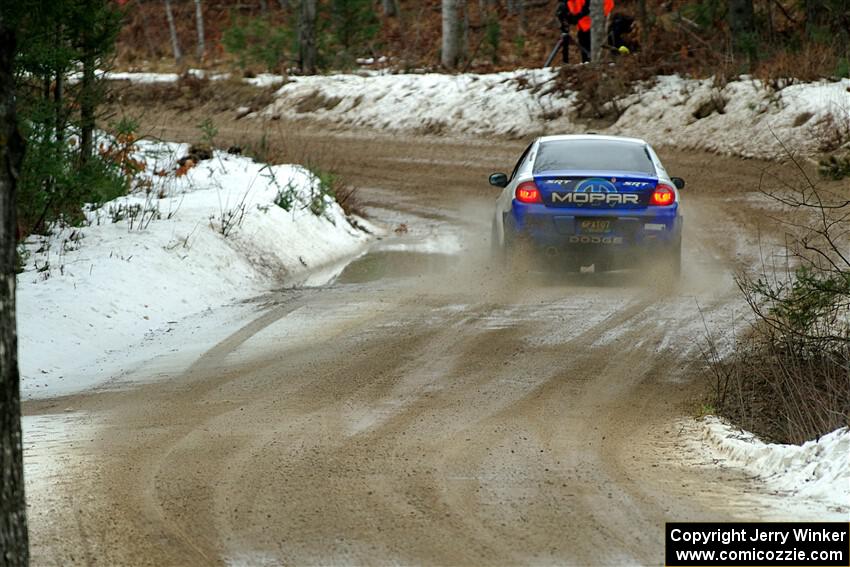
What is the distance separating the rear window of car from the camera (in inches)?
513

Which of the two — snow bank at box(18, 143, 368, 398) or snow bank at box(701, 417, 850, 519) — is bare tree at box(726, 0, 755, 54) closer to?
snow bank at box(18, 143, 368, 398)

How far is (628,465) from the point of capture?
6.51 meters

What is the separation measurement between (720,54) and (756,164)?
17.9 ft

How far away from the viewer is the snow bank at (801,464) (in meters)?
5.69

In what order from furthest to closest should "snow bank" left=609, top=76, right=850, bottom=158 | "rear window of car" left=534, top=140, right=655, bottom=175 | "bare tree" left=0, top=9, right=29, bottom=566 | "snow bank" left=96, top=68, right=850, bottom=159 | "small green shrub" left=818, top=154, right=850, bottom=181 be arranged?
"snow bank" left=96, top=68, right=850, bottom=159 < "snow bank" left=609, top=76, right=850, bottom=158 < "rear window of car" left=534, top=140, right=655, bottom=175 < "small green shrub" left=818, top=154, right=850, bottom=181 < "bare tree" left=0, top=9, right=29, bottom=566

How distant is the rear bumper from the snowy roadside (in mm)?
5666

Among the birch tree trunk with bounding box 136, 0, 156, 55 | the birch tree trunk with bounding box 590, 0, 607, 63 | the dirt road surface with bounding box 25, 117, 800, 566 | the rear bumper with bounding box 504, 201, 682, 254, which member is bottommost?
the dirt road surface with bounding box 25, 117, 800, 566

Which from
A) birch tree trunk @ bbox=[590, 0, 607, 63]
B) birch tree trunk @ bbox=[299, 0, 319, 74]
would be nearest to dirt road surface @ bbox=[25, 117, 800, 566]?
birch tree trunk @ bbox=[590, 0, 607, 63]

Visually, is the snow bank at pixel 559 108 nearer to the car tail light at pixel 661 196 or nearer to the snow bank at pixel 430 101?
the snow bank at pixel 430 101

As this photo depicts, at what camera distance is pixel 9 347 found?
165 inches

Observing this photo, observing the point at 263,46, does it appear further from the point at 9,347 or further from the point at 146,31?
the point at 9,347

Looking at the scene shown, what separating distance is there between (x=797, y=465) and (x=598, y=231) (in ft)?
21.7

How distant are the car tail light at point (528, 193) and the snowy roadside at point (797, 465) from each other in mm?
5872

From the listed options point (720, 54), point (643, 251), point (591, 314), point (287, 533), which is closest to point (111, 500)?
point (287, 533)
